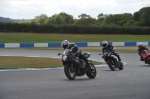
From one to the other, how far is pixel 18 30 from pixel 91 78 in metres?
41.9

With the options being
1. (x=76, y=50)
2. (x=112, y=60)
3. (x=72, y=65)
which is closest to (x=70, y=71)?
(x=72, y=65)

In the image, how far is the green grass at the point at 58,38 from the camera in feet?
162

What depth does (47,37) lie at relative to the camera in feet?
173

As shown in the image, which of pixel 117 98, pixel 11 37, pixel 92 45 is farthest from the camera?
pixel 11 37

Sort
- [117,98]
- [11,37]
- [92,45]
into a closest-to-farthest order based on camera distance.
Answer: [117,98] < [92,45] < [11,37]

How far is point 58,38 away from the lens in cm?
5241

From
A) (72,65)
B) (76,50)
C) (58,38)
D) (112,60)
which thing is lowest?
(58,38)

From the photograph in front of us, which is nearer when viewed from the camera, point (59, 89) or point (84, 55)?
point (59, 89)

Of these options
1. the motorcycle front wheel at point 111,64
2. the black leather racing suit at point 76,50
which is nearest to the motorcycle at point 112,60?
the motorcycle front wheel at point 111,64

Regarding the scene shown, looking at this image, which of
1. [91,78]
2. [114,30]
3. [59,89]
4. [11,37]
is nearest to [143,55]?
[91,78]

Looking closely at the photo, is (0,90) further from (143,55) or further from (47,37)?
(47,37)

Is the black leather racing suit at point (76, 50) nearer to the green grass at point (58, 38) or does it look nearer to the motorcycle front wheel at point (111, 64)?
the motorcycle front wheel at point (111, 64)

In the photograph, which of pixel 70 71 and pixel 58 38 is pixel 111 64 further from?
pixel 58 38

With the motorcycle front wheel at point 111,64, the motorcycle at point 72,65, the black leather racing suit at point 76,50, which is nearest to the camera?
the motorcycle at point 72,65
